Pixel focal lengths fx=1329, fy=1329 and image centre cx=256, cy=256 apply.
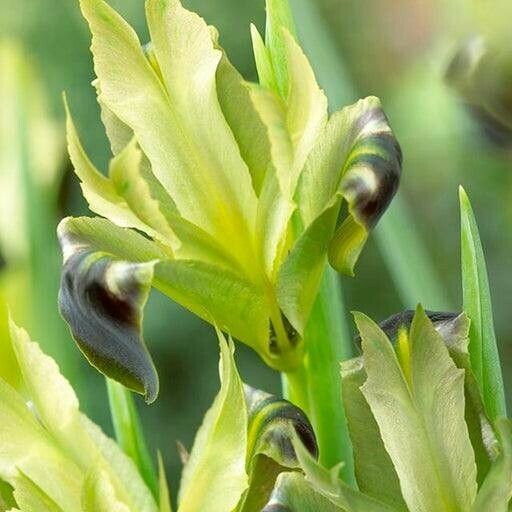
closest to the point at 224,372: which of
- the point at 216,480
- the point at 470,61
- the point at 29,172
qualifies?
the point at 216,480

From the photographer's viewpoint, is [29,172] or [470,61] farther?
[470,61]

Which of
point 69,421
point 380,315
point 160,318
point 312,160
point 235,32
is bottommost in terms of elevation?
point 69,421

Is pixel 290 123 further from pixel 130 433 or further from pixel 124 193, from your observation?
pixel 130 433

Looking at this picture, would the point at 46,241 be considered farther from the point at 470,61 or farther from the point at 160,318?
the point at 160,318

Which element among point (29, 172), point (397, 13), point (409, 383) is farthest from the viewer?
point (397, 13)

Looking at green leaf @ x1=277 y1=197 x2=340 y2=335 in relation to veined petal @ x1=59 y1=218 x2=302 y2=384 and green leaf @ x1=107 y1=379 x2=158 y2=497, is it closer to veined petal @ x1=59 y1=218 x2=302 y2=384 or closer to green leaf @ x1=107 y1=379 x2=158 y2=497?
veined petal @ x1=59 y1=218 x2=302 y2=384

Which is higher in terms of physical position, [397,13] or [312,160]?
[397,13]
